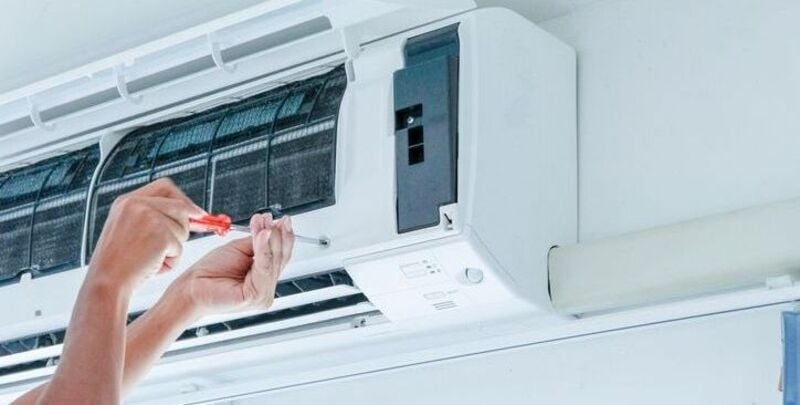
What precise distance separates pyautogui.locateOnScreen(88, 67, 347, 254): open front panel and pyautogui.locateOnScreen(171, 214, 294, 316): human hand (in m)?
0.22

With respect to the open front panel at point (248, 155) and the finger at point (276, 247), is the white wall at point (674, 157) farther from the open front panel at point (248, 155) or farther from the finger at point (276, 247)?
the finger at point (276, 247)

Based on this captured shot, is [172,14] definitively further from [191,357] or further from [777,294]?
[777,294]

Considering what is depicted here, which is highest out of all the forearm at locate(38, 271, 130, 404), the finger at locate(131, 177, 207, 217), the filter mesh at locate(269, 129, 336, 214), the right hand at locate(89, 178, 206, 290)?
the filter mesh at locate(269, 129, 336, 214)

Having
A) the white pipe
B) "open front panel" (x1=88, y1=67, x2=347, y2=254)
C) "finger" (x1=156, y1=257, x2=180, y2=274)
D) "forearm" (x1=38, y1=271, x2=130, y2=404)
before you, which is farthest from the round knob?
"forearm" (x1=38, y1=271, x2=130, y2=404)

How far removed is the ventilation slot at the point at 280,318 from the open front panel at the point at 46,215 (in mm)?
149

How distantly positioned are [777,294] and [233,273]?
84 centimetres

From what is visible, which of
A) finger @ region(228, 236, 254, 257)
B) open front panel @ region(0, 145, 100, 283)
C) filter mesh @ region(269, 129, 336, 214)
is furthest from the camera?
open front panel @ region(0, 145, 100, 283)

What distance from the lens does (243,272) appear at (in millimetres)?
2227

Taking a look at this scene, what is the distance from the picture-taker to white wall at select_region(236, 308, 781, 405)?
2.27 meters

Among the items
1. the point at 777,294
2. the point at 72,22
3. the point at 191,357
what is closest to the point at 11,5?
the point at 72,22

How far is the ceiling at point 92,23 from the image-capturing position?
2.61 metres

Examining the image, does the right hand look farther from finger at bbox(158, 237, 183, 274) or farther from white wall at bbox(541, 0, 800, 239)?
white wall at bbox(541, 0, 800, 239)

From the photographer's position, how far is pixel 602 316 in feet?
7.71

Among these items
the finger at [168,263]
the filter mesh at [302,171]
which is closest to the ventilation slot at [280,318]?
the filter mesh at [302,171]
